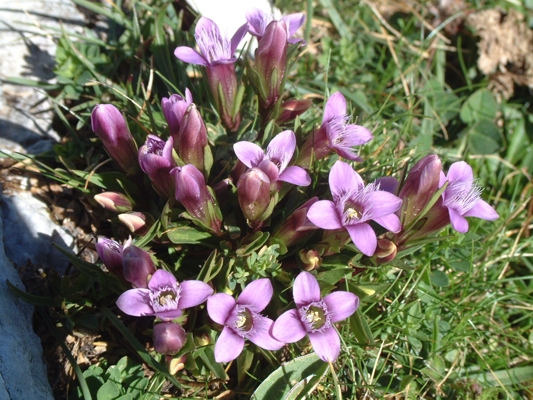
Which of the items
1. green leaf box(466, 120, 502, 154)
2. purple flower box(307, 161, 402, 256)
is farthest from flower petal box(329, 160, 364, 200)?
green leaf box(466, 120, 502, 154)

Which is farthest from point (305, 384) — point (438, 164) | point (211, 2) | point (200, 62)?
point (211, 2)

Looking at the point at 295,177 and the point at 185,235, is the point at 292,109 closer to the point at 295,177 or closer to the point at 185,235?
the point at 295,177

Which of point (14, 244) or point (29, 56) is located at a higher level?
point (29, 56)

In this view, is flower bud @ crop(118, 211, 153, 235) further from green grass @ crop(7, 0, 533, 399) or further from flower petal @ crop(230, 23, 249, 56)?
flower petal @ crop(230, 23, 249, 56)

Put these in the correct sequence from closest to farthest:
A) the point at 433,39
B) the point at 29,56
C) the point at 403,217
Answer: the point at 403,217, the point at 29,56, the point at 433,39

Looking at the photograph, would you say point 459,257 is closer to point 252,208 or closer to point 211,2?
point 252,208

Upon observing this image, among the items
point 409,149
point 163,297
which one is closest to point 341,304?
point 163,297
